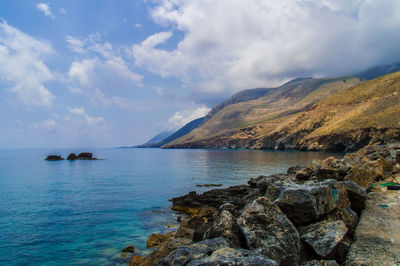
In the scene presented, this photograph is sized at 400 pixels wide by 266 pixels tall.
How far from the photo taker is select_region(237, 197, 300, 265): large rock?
7.04 m

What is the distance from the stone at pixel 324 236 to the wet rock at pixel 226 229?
2418 mm

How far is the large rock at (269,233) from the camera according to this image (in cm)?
704

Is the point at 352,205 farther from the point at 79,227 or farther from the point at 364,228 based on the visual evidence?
the point at 79,227

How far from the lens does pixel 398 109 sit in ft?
335

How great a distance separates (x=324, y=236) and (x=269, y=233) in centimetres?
199

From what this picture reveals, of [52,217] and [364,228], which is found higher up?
[364,228]

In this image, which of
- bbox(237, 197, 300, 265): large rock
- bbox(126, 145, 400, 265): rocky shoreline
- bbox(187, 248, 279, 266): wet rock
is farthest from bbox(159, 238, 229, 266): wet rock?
bbox(237, 197, 300, 265): large rock

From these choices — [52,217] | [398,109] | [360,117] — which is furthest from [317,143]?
[52,217]

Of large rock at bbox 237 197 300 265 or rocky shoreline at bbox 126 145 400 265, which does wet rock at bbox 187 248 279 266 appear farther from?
large rock at bbox 237 197 300 265

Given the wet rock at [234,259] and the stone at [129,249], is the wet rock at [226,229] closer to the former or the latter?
the wet rock at [234,259]

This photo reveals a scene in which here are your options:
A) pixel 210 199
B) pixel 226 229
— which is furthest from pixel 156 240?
pixel 210 199

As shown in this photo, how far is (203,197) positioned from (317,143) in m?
128

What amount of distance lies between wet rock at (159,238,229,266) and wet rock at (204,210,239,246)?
1.80ft

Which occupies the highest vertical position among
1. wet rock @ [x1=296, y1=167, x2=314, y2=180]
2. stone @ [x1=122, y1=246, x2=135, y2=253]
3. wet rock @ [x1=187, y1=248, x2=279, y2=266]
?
wet rock @ [x1=187, y1=248, x2=279, y2=266]
